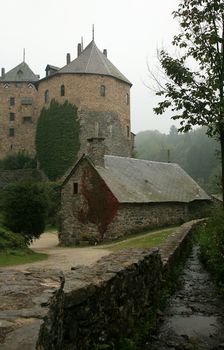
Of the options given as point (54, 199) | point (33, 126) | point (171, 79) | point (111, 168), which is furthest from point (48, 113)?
point (171, 79)

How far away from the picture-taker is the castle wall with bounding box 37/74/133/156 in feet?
170

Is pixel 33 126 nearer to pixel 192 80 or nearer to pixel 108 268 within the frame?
pixel 192 80

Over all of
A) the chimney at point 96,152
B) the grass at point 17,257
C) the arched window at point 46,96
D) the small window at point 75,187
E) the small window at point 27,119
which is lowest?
the grass at point 17,257

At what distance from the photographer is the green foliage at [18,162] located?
185 ft

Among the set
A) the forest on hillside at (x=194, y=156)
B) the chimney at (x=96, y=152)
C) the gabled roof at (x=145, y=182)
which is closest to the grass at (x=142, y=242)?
the gabled roof at (x=145, y=182)

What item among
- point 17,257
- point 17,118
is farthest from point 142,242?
point 17,118

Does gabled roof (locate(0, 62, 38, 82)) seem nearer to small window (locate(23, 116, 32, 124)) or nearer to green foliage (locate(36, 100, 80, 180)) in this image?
small window (locate(23, 116, 32, 124))

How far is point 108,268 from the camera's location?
6.01 metres

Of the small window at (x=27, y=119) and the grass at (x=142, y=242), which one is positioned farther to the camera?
the small window at (x=27, y=119)

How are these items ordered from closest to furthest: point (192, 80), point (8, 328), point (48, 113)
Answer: point (8, 328)
point (192, 80)
point (48, 113)

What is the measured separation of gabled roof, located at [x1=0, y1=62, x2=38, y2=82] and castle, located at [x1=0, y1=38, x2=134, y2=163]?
4.60 ft

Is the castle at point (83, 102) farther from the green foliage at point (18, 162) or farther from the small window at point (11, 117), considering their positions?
the green foliage at point (18, 162)

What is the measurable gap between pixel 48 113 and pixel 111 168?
964 inches

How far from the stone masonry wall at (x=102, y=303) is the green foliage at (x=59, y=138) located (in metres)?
43.7
